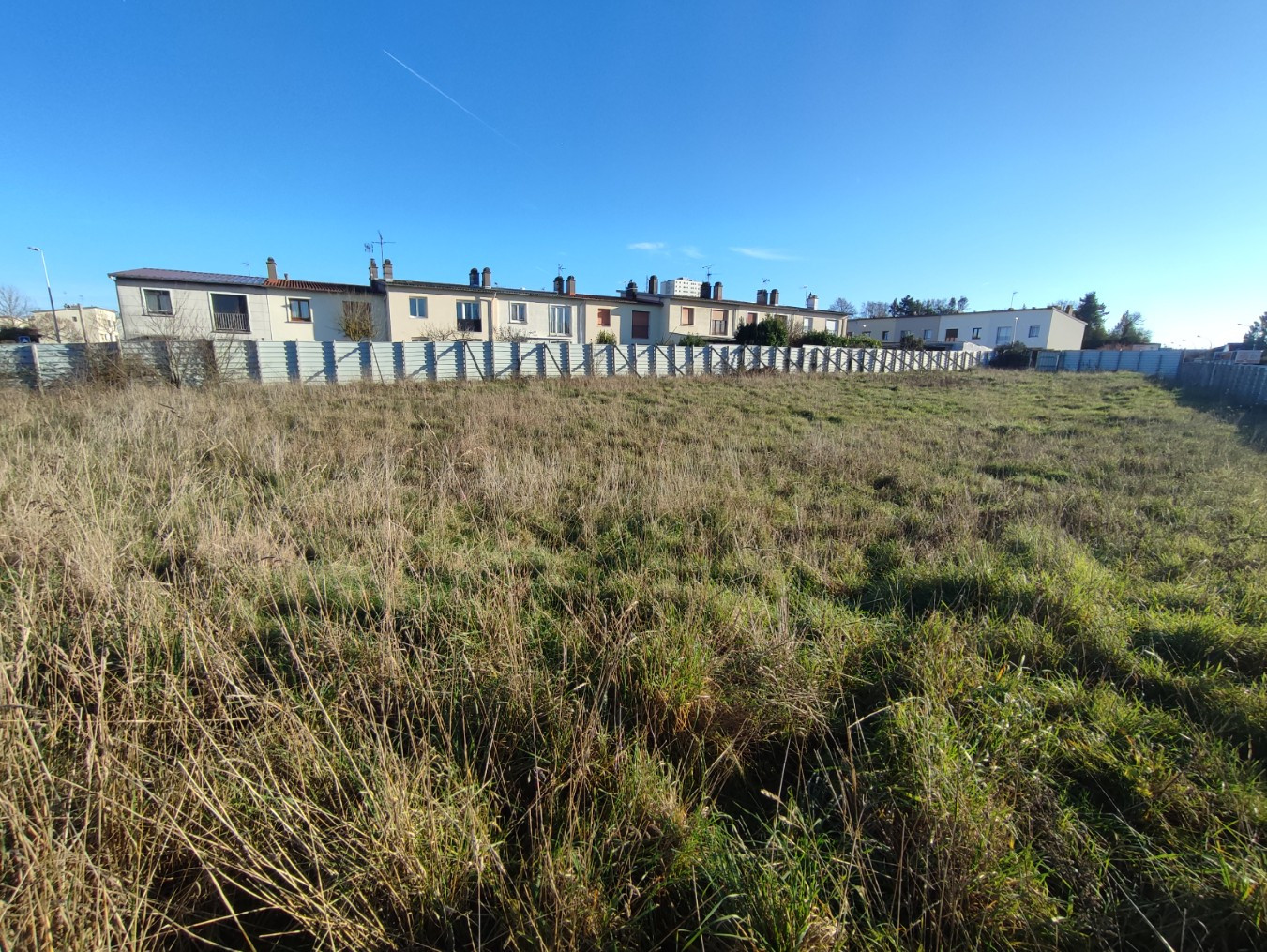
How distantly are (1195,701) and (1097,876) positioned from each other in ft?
4.60

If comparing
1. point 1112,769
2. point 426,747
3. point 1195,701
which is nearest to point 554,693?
point 426,747

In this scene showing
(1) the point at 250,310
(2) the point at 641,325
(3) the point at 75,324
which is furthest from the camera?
(3) the point at 75,324

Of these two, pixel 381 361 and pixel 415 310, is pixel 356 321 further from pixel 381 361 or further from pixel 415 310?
pixel 381 361

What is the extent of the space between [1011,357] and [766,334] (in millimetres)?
27785

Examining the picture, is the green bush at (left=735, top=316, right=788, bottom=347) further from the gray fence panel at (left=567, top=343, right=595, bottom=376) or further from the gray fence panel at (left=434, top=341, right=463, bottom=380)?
the gray fence panel at (left=434, top=341, right=463, bottom=380)

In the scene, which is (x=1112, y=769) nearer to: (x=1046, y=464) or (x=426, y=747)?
(x=426, y=747)

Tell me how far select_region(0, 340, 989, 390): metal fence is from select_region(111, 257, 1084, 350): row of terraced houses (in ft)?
26.5

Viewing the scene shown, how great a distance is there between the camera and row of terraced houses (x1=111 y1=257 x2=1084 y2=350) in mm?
27109

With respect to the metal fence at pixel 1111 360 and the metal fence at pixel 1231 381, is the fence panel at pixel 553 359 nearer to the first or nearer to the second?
the metal fence at pixel 1231 381

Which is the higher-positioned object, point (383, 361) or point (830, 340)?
point (830, 340)

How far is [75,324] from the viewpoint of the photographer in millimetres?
47188

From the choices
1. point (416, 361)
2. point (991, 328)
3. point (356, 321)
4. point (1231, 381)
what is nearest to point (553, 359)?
point (416, 361)

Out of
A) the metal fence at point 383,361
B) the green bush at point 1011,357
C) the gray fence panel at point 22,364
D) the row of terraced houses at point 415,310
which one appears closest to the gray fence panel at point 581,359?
the metal fence at point 383,361

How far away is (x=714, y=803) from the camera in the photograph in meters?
1.82
